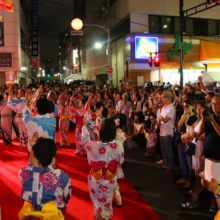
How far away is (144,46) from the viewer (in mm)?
23219

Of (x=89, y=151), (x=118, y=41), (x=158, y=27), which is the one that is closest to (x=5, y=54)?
(x=118, y=41)

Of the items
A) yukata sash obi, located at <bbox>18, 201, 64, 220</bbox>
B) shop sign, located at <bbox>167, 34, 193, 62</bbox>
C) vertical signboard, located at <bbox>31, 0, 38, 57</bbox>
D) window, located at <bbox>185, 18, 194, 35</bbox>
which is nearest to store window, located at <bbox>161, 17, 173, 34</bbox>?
shop sign, located at <bbox>167, 34, 193, 62</bbox>

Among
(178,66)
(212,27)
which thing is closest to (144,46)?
(178,66)

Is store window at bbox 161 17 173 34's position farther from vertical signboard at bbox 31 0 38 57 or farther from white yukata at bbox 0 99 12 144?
white yukata at bbox 0 99 12 144

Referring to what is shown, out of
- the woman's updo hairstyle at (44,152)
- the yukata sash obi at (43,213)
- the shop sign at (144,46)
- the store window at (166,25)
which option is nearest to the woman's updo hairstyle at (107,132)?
the woman's updo hairstyle at (44,152)

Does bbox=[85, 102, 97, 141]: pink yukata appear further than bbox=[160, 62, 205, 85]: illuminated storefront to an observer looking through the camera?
No

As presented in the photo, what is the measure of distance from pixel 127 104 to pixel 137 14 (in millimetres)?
15979

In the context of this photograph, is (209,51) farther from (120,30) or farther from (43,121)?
(43,121)

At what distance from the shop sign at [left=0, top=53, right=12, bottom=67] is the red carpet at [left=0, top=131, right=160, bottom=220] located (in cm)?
1536

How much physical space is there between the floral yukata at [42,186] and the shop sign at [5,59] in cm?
2047

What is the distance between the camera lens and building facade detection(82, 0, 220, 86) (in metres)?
23.2

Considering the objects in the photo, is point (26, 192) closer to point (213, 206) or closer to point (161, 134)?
point (213, 206)

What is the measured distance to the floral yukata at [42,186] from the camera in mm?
2279

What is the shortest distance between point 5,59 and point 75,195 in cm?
1863
